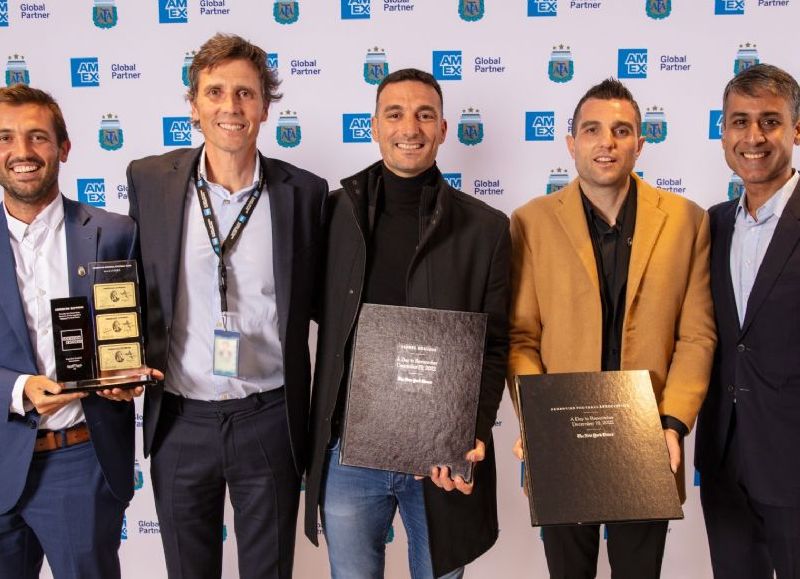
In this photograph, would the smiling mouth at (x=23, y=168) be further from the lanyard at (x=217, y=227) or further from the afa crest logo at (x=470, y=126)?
the afa crest logo at (x=470, y=126)

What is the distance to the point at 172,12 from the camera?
11.2 ft

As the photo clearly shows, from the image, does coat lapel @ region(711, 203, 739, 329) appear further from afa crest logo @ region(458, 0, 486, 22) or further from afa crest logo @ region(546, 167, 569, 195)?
afa crest logo @ region(458, 0, 486, 22)

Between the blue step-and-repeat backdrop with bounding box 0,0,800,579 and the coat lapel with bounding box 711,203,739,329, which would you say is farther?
the blue step-and-repeat backdrop with bounding box 0,0,800,579

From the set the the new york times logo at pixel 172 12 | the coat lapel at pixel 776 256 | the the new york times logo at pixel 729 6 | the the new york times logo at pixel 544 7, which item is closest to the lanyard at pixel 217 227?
the the new york times logo at pixel 172 12

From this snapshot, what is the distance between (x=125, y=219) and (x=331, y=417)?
3.27 feet

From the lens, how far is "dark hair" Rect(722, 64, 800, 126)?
7.34ft

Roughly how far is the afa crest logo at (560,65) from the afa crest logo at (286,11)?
1.31 m

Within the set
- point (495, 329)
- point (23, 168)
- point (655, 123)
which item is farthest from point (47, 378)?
point (655, 123)

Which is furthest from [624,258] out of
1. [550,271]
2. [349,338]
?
[349,338]

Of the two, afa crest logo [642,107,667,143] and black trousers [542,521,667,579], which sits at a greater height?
afa crest logo [642,107,667,143]

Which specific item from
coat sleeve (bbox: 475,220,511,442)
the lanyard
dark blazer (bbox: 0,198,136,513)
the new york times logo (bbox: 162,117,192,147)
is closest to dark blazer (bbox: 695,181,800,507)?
coat sleeve (bbox: 475,220,511,442)

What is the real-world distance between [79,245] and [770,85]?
93.6 inches

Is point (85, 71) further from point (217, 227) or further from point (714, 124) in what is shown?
point (714, 124)

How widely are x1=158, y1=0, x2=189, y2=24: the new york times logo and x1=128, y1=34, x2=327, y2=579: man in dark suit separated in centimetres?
127
